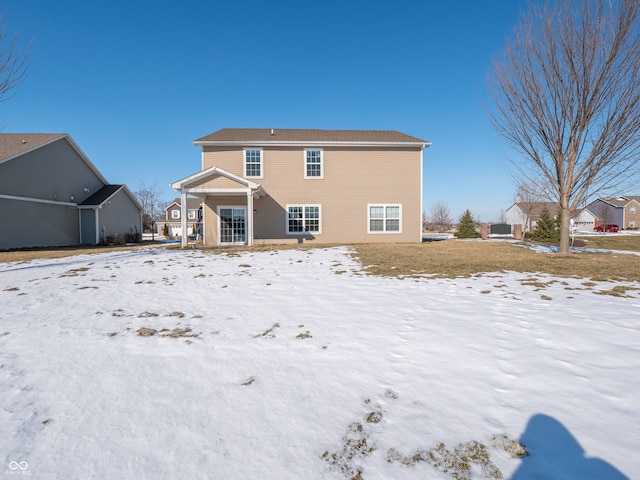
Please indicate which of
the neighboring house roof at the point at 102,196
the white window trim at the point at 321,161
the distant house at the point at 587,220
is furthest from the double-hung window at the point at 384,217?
the distant house at the point at 587,220

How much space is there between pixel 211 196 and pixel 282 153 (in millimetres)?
4414

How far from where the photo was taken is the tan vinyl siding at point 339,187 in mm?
15898

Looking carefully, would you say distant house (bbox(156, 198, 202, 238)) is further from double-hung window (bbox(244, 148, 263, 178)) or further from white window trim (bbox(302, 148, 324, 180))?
white window trim (bbox(302, 148, 324, 180))

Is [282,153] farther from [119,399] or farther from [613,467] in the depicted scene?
[613,467]

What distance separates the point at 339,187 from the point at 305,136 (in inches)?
139

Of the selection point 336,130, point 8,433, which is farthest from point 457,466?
point 336,130

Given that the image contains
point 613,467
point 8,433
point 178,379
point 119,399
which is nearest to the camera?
point 613,467

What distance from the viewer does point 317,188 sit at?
16219mm

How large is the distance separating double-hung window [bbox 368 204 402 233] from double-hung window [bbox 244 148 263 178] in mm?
6459

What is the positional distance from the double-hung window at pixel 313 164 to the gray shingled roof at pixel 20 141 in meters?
15.4

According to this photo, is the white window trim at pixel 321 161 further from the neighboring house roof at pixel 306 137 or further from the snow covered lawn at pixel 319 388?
the snow covered lawn at pixel 319 388

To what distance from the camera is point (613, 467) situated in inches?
64.5

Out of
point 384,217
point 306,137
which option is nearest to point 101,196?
point 306,137

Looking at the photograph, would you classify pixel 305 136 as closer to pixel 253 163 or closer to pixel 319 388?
pixel 253 163
